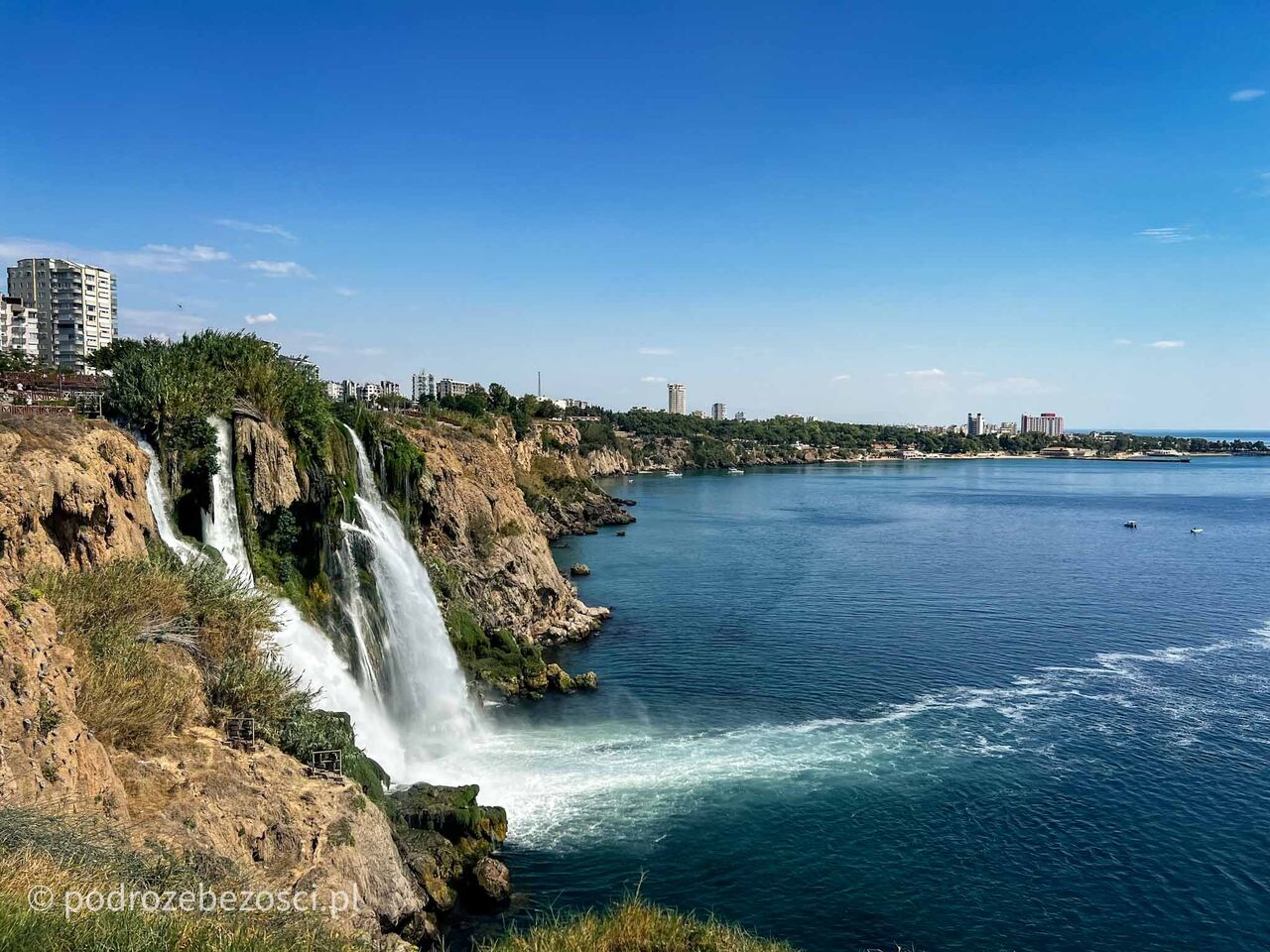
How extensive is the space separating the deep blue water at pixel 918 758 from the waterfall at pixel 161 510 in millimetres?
11693

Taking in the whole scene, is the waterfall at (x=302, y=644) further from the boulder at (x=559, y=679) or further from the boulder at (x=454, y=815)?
the boulder at (x=559, y=679)

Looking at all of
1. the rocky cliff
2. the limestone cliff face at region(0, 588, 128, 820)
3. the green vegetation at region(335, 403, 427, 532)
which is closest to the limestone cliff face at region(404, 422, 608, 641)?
the green vegetation at region(335, 403, 427, 532)

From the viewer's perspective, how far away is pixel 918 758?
1153 inches

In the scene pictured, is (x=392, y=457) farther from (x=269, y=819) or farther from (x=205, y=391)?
(x=269, y=819)

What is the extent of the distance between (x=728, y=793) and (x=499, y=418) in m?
55.2

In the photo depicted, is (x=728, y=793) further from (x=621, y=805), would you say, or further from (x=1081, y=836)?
Result: (x=1081, y=836)

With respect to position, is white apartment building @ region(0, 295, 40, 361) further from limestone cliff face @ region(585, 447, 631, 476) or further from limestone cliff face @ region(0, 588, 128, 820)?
limestone cliff face @ region(0, 588, 128, 820)

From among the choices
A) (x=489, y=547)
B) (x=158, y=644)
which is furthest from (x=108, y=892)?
(x=489, y=547)

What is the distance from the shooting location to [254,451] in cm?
2773

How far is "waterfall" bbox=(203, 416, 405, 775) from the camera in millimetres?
25469

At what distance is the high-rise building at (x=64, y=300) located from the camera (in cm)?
11612

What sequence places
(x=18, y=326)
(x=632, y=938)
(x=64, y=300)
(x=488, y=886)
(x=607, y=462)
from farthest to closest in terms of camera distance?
(x=607, y=462) → (x=64, y=300) → (x=18, y=326) → (x=488, y=886) → (x=632, y=938)

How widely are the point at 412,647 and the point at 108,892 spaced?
2378 cm

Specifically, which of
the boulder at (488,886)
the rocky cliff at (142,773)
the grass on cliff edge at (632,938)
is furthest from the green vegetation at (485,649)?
the grass on cliff edge at (632,938)
